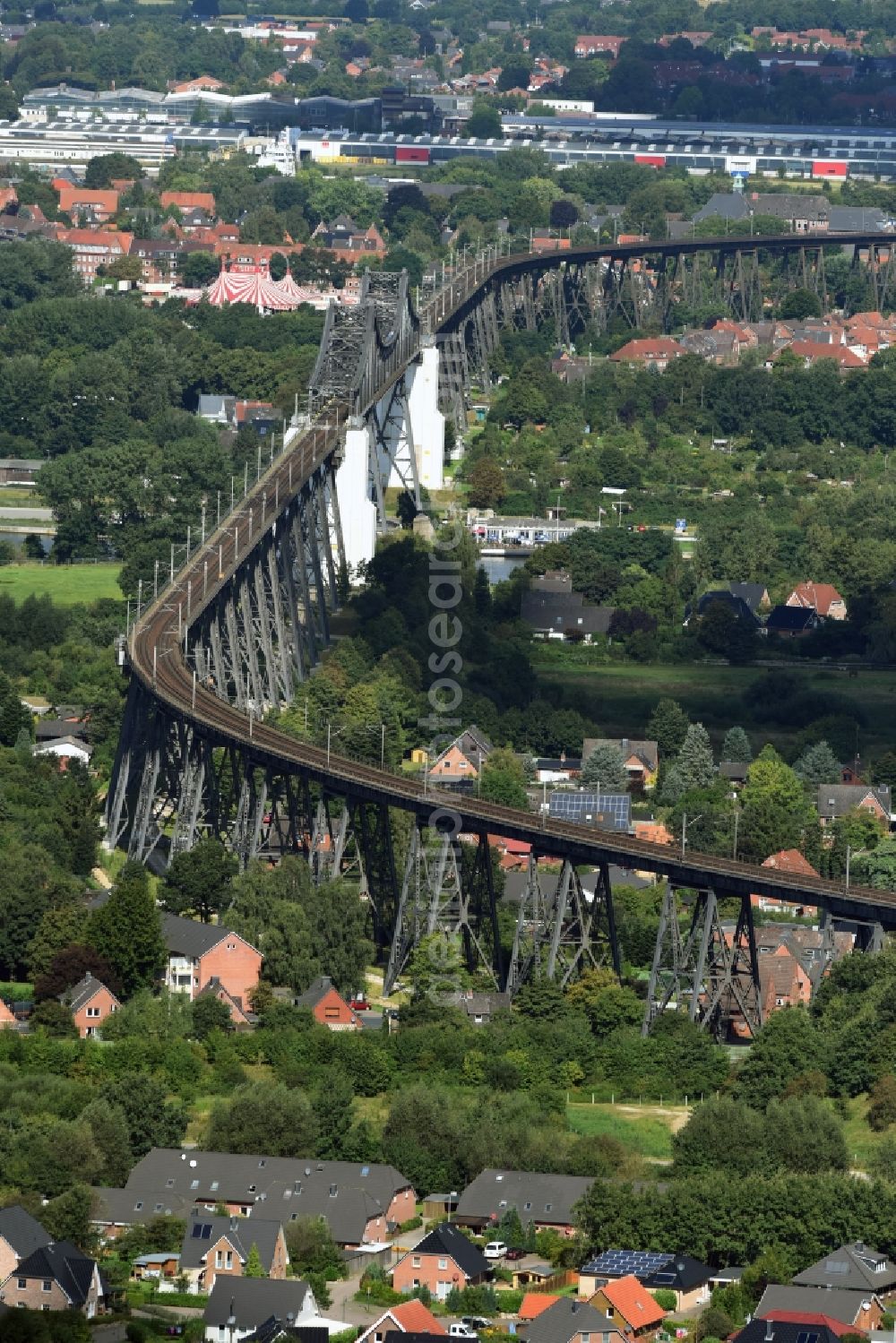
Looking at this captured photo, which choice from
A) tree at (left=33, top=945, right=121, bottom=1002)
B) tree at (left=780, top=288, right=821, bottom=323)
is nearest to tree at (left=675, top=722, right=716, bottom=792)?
tree at (left=33, top=945, right=121, bottom=1002)

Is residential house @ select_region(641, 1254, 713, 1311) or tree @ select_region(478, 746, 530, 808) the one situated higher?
residential house @ select_region(641, 1254, 713, 1311)

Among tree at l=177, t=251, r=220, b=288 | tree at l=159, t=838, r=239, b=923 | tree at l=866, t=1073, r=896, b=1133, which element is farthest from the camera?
tree at l=177, t=251, r=220, b=288

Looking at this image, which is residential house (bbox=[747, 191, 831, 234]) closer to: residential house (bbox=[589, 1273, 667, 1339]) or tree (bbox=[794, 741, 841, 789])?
tree (bbox=[794, 741, 841, 789])

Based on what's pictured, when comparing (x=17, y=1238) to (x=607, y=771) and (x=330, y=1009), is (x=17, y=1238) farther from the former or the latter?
(x=607, y=771)

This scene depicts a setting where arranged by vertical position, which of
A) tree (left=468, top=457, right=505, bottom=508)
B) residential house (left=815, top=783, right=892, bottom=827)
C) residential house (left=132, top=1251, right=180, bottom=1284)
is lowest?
tree (left=468, top=457, right=505, bottom=508)

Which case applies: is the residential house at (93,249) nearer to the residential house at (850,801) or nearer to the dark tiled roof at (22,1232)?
the residential house at (850,801)

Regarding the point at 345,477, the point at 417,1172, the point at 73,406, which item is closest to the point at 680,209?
the point at 73,406
